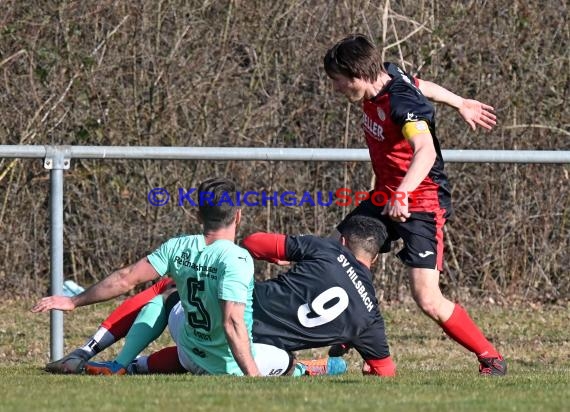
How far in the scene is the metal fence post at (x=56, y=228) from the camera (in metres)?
7.53

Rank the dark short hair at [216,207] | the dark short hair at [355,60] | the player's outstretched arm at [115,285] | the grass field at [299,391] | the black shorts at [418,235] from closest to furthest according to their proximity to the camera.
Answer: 1. the grass field at [299,391]
2. the dark short hair at [216,207]
3. the player's outstretched arm at [115,285]
4. the dark short hair at [355,60]
5. the black shorts at [418,235]

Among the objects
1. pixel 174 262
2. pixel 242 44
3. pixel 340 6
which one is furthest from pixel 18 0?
pixel 174 262

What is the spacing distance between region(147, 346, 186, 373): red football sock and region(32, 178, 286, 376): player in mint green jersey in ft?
0.74

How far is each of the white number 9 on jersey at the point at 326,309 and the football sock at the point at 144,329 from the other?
33.4 inches

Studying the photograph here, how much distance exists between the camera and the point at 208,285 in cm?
644

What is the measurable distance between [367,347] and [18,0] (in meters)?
5.95

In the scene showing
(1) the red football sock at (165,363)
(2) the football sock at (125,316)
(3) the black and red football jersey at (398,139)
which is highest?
(3) the black and red football jersey at (398,139)

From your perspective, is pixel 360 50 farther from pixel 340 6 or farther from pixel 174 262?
pixel 340 6

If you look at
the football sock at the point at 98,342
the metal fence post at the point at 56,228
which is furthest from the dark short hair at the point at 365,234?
the metal fence post at the point at 56,228

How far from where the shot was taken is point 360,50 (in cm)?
688

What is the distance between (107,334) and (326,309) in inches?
52.1

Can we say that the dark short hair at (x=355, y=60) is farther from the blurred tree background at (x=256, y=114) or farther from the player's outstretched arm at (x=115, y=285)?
the blurred tree background at (x=256, y=114)

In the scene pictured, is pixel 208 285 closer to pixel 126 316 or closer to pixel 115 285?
pixel 115 285

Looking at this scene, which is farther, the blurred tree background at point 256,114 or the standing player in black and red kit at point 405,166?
the blurred tree background at point 256,114
